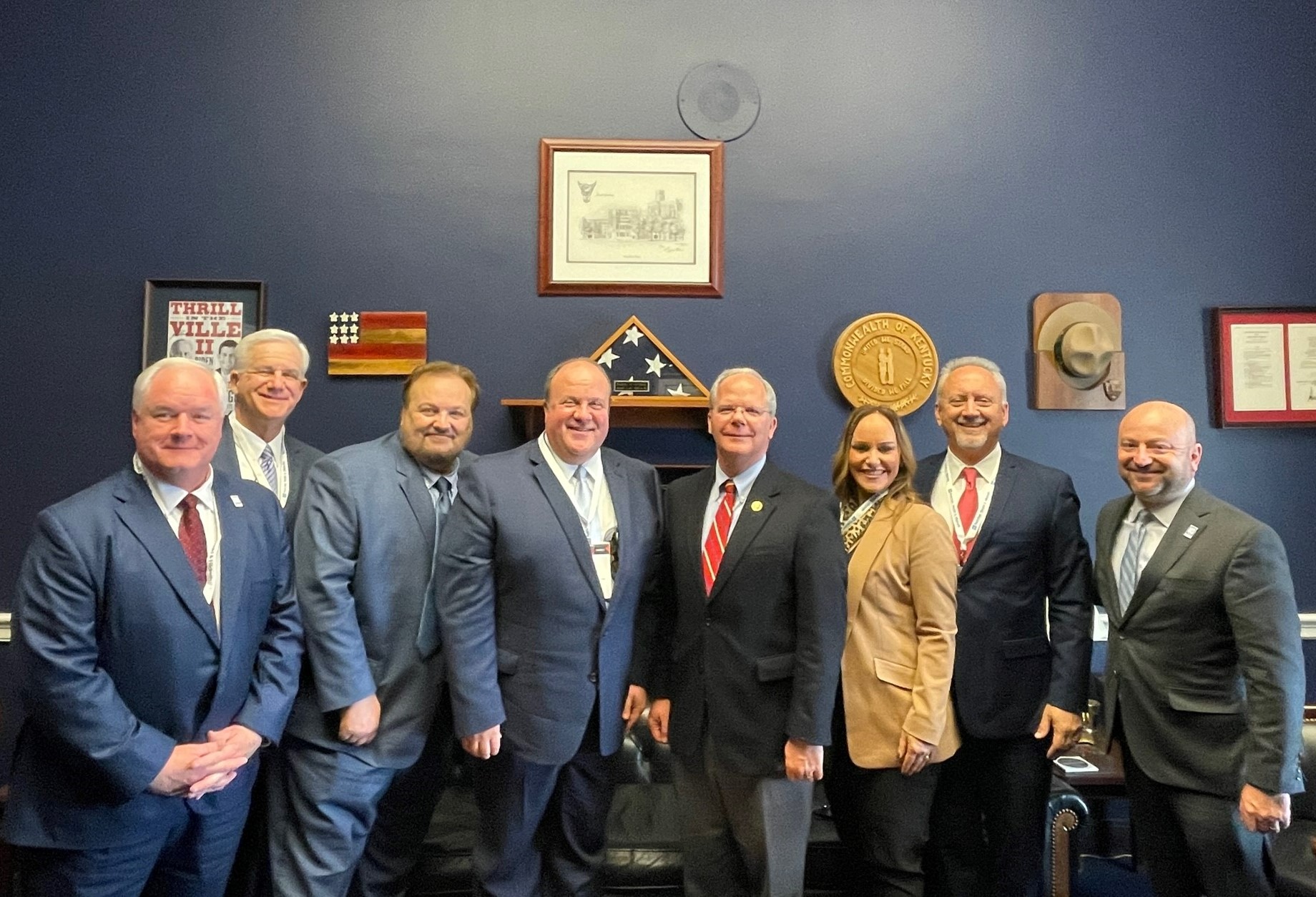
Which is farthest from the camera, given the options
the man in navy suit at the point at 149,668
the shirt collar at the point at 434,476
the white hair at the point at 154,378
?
the shirt collar at the point at 434,476

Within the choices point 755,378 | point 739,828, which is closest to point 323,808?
point 739,828

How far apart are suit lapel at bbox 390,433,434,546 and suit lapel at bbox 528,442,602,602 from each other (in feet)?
1.05

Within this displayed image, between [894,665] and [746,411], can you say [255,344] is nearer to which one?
[746,411]

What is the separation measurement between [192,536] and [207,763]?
0.51 metres

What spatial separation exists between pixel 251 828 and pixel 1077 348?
3.52m

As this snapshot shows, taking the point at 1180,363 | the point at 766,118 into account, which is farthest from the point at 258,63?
the point at 1180,363

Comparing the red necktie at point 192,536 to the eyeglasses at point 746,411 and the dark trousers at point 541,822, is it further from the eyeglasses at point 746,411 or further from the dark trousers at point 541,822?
the eyeglasses at point 746,411

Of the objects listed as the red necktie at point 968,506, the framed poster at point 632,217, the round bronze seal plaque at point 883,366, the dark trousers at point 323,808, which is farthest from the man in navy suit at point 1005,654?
the dark trousers at point 323,808

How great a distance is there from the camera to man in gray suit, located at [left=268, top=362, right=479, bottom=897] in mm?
2205

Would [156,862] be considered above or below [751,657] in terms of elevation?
below

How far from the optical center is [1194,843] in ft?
7.26

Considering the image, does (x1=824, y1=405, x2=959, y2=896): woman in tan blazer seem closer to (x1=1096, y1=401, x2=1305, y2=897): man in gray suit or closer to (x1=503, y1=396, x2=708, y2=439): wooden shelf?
(x1=1096, y1=401, x2=1305, y2=897): man in gray suit

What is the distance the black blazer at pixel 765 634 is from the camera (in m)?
2.16

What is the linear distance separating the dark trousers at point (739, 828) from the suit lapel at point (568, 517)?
1.81 ft
